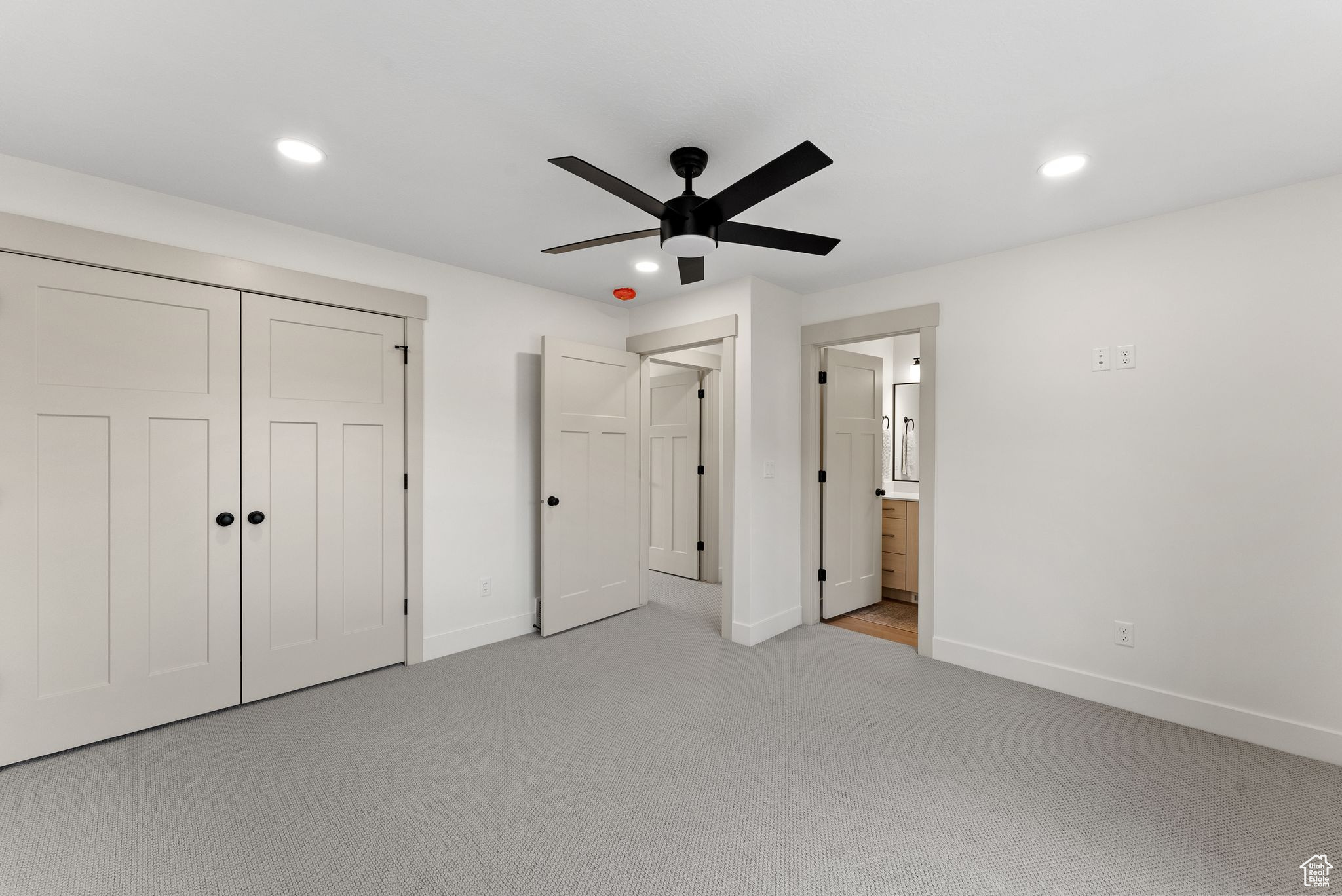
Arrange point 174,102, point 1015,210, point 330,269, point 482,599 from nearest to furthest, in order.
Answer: point 174,102 → point 1015,210 → point 330,269 → point 482,599

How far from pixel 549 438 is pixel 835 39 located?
2.85 m

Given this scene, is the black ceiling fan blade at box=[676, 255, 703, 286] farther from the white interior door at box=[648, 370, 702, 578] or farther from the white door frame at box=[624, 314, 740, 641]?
the white interior door at box=[648, 370, 702, 578]

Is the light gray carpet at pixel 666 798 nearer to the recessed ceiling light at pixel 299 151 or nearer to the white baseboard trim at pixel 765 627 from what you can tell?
the white baseboard trim at pixel 765 627

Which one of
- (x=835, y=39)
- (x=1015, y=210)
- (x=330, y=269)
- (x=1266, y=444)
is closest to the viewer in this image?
(x=835, y=39)

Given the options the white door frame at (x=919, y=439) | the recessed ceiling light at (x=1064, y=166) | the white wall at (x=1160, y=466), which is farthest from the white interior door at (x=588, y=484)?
the recessed ceiling light at (x=1064, y=166)

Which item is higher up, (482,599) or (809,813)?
(482,599)

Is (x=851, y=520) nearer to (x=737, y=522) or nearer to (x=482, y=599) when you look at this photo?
(x=737, y=522)

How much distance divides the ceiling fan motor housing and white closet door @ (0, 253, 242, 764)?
2.23 m

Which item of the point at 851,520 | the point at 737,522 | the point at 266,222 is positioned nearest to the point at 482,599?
the point at 737,522

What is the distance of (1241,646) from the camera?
2.57 metres

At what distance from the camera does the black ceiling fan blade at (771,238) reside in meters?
2.11

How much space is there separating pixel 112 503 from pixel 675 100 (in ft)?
9.34

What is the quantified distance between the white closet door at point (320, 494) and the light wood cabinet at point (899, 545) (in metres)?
3.68

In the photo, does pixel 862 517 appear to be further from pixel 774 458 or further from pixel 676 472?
pixel 676 472
